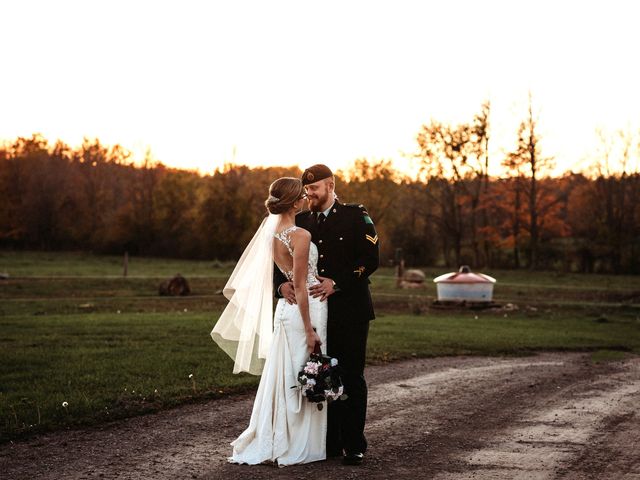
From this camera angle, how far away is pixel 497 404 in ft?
31.6

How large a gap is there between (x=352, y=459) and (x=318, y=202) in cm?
213

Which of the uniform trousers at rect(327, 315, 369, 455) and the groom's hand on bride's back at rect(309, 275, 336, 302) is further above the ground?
the groom's hand on bride's back at rect(309, 275, 336, 302)

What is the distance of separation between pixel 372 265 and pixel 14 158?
81.7 metres

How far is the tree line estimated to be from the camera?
56594mm

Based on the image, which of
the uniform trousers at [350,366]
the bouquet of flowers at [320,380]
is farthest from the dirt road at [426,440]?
the bouquet of flowers at [320,380]

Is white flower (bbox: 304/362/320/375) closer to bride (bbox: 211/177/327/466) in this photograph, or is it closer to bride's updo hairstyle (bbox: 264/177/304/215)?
bride (bbox: 211/177/327/466)

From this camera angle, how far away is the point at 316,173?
21.9 feet

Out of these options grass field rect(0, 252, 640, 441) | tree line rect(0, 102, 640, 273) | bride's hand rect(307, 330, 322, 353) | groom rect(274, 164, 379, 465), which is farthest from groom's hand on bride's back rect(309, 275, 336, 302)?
tree line rect(0, 102, 640, 273)

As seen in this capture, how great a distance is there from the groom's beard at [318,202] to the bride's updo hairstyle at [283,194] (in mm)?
154

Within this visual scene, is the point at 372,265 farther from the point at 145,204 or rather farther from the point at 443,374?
the point at 145,204

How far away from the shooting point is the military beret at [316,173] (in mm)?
6680

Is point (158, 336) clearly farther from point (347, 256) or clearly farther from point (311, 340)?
point (347, 256)

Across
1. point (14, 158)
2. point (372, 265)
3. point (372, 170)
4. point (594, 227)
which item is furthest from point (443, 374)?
point (14, 158)

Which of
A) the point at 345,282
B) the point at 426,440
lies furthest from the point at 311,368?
the point at 426,440
